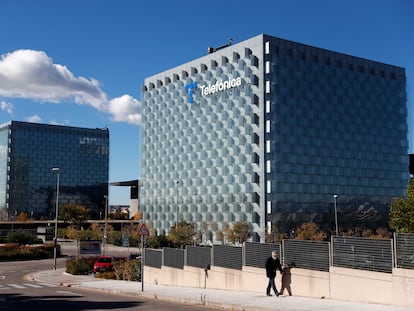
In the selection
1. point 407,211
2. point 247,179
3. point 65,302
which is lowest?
point 65,302

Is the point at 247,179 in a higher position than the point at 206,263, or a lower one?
higher

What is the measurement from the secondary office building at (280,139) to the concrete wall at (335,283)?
6069cm

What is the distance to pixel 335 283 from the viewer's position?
65.1 ft

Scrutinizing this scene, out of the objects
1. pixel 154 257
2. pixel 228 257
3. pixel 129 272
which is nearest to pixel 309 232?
pixel 129 272

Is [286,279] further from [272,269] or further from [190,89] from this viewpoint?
[190,89]

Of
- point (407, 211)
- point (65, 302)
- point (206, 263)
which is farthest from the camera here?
point (407, 211)

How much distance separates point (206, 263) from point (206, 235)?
68.8 meters

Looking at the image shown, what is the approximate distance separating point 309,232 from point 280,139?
15.9 metres

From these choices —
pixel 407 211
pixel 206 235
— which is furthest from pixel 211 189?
pixel 407 211

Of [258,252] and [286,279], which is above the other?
[258,252]

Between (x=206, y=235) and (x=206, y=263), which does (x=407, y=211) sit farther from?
(x=206, y=235)

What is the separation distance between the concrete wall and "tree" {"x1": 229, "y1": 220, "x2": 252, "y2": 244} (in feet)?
187

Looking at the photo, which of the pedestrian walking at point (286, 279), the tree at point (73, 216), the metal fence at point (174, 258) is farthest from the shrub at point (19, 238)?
the pedestrian walking at point (286, 279)

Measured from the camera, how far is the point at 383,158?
338ft
